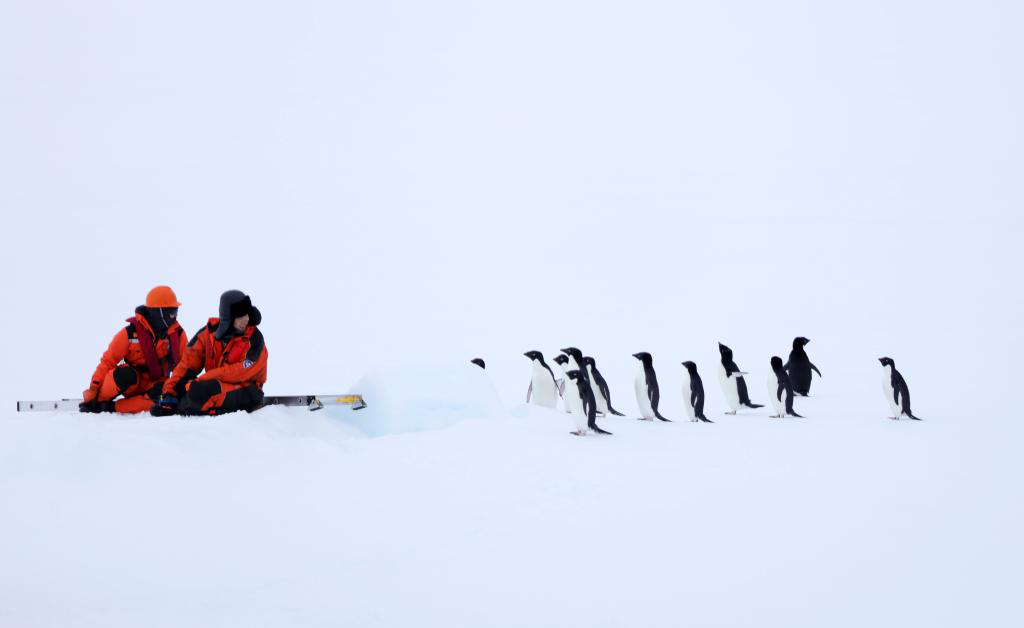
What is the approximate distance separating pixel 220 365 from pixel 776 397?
7.38 meters

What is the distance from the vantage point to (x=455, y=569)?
4949 millimetres

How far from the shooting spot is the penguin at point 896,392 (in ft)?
36.6

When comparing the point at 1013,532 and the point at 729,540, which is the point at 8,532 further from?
the point at 1013,532

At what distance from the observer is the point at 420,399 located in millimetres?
8430

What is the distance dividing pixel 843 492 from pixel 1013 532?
1.20 m

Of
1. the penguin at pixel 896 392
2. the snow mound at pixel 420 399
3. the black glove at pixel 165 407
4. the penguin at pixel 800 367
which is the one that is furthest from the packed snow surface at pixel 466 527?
the penguin at pixel 800 367

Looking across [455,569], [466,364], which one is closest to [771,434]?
[466,364]

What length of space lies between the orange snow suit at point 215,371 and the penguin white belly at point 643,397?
508 centimetres

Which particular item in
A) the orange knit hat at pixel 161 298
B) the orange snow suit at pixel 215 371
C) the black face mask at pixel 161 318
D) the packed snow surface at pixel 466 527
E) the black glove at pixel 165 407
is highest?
the orange knit hat at pixel 161 298

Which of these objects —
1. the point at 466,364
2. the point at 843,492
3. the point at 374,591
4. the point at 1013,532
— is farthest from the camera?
the point at 466,364

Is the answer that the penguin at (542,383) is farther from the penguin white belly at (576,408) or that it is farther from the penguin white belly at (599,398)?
the penguin white belly at (576,408)

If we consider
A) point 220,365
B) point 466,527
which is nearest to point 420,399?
point 220,365

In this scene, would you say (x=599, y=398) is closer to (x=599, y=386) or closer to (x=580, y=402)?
→ (x=599, y=386)

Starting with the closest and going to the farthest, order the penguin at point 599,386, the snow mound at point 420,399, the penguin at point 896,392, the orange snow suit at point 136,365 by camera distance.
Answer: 1. the orange snow suit at point 136,365
2. the snow mound at point 420,399
3. the penguin at point 599,386
4. the penguin at point 896,392
